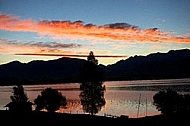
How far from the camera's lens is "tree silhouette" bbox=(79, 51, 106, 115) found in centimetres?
4622

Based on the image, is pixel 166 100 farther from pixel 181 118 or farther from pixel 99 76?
pixel 181 118

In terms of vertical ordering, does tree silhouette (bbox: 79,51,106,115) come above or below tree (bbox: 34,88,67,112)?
above

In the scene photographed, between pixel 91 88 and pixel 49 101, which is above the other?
pixel 91 88

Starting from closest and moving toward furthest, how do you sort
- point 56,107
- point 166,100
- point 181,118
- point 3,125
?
point 181,118, point 3,125, point 166,100, point 56,107

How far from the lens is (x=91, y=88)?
46625mm

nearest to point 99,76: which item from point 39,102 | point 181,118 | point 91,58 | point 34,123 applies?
point 91,58

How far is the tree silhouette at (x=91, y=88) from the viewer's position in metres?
46.2

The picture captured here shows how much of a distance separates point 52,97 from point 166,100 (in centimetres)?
2585

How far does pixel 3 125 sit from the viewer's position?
85.1 ft

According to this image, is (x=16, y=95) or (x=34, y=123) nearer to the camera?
(x=34, y=123)

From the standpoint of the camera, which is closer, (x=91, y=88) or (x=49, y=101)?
(x=91, y=88)

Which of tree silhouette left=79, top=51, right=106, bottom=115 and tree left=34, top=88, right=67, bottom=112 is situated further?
tree left=34, top=88, right=67, bottom=112

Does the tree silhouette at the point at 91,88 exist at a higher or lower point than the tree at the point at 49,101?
higher

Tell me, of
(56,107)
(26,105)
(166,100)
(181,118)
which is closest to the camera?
(181,118)
